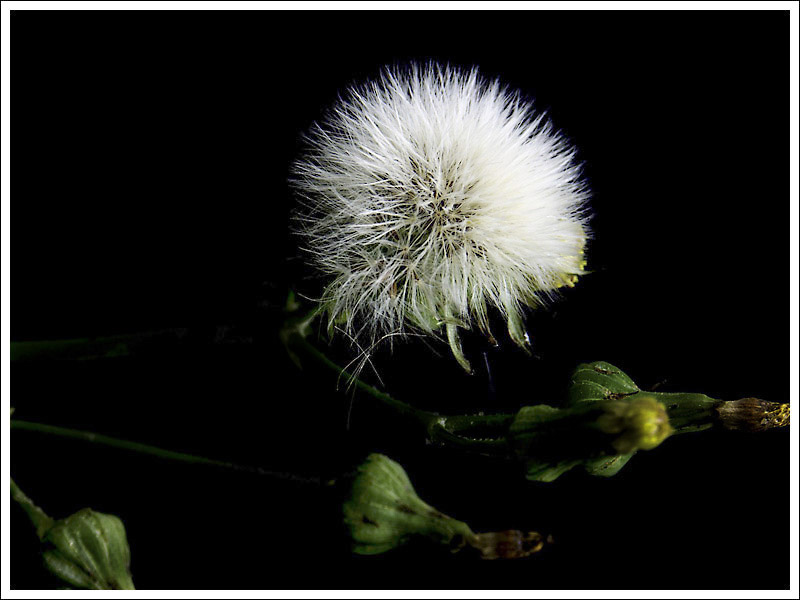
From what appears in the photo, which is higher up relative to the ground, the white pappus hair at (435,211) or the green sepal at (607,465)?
the white pappus hair at (435,211)

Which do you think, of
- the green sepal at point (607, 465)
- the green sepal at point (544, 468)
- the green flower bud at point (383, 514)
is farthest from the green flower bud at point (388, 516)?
the green sepal at point (607, 465)

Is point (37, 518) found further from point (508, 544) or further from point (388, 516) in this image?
point (508, 544)

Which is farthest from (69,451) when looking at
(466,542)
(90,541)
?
(466,542)

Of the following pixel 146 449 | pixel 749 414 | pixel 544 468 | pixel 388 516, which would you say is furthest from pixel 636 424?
pixel 146 449

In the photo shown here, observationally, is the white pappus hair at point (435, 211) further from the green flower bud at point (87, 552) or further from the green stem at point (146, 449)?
the green flower bud at point (87, 552)

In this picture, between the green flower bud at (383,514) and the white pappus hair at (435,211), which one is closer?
the green flower bud at (383,514)

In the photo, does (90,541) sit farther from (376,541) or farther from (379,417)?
(379,417)
